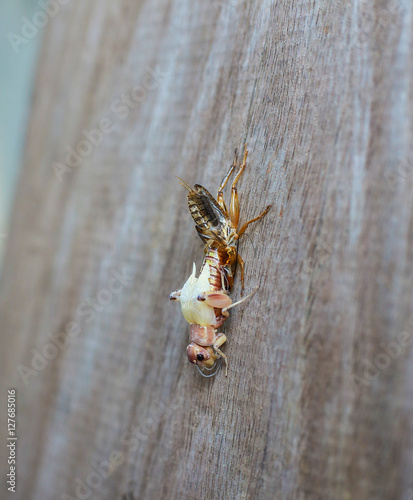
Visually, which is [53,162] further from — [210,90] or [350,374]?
[350,374]

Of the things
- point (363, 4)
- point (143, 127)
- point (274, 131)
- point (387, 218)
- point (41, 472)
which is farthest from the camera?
point (41, 472)

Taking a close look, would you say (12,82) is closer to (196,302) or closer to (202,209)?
(202,209)

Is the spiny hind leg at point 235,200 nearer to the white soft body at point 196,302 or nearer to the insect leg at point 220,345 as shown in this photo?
the white soft body at point 196,302

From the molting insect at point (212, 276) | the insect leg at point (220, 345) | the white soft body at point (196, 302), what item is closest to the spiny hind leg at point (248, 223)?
the molting insect at point (212, 276)

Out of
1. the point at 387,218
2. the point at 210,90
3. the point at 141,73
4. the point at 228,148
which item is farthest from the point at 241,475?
the point at 141,73

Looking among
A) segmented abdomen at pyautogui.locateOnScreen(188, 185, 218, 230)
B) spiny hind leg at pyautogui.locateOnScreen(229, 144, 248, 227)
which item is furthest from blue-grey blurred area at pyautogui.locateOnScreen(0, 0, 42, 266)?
spiny hind leg at pyautogui.locateOnScreen(229, 144, 248, 227)

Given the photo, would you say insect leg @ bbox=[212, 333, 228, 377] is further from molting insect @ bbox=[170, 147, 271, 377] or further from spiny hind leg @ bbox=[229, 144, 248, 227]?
spiny hind leg @ bbox=[229, 144, 248, 227]

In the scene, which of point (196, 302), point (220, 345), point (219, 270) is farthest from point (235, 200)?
point (220, 345)
